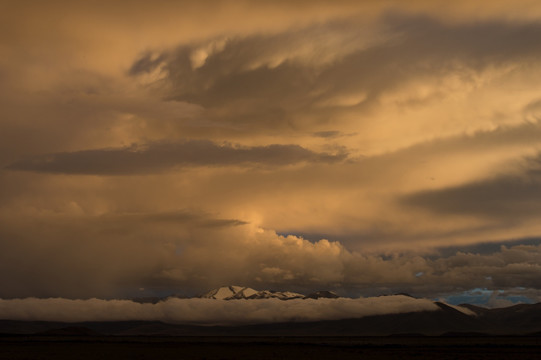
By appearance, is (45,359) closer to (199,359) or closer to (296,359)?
(199,359)

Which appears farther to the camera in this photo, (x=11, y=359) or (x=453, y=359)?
(x=453, y=359)

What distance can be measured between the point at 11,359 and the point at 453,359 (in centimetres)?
9487

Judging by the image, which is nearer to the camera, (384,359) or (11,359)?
(11,359)

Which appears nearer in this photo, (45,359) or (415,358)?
(45,359)

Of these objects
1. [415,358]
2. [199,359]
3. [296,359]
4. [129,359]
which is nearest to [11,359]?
[129,359]

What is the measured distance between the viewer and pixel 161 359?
12900 centimetres

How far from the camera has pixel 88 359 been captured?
424ft

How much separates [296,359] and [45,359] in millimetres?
53905

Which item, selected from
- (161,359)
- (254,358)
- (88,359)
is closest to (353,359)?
(254,358)

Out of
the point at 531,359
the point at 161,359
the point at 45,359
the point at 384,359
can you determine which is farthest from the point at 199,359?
the point at 531,359

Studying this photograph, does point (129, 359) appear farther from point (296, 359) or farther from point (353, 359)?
point (353, 359)

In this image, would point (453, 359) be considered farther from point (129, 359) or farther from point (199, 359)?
point (129, 359)

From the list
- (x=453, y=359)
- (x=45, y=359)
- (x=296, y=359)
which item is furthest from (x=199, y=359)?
(x=453, y=359)

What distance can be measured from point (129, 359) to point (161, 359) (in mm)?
7475
